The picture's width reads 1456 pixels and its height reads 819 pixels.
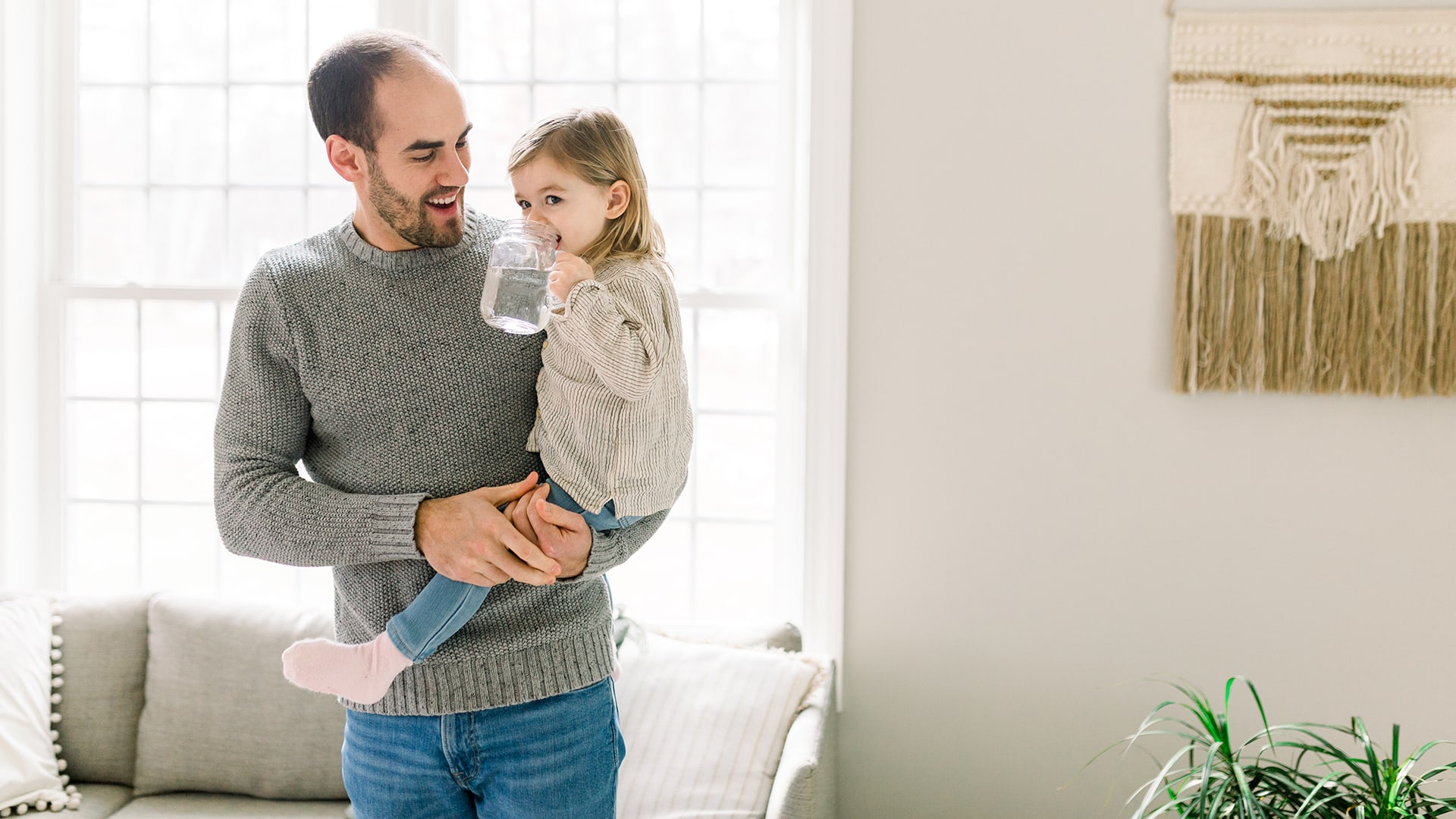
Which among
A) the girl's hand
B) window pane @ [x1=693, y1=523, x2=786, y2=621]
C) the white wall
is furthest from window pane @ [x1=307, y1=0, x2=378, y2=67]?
the girl's hand

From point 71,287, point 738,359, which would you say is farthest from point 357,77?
point 71,287

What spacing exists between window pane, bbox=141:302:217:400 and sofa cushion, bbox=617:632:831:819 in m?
1.30

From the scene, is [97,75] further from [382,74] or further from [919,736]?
[919,736]

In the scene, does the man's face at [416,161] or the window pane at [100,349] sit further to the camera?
the window pane at [100,349]

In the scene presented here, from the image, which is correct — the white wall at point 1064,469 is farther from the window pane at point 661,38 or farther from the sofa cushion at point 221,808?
the sofa cushion at point 221,808

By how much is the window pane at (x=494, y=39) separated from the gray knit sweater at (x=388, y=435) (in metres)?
1.24

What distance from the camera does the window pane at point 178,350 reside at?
2596 mm

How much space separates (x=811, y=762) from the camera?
70.7 inches

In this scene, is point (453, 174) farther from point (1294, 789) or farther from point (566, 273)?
point (1294, 789)

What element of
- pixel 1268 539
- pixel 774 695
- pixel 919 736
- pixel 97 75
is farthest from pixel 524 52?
pixel 1268 539

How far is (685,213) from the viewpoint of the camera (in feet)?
7.97

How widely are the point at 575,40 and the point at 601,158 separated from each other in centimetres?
119

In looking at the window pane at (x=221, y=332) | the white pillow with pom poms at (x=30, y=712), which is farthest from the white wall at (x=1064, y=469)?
the white pillow with pom poms at (x=30, y=712)

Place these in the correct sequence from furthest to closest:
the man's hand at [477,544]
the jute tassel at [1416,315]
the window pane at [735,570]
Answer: the window pane at [735,570]
the jute tassel at [1416,315]
the man's hand at [477,544]
